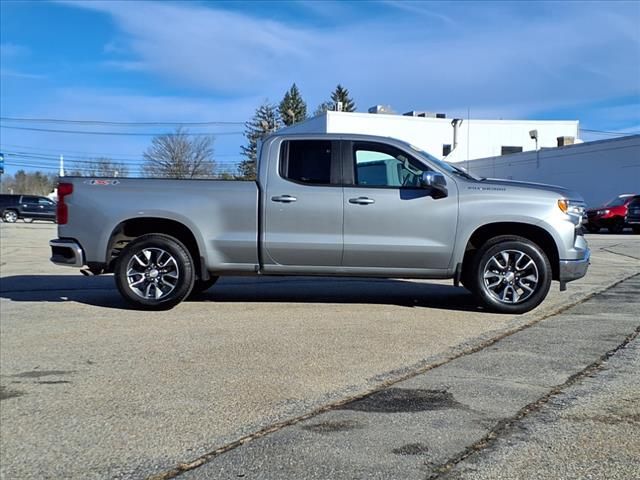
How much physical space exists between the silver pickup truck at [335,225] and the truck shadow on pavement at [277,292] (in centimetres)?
68

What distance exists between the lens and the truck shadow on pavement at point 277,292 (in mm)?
8188

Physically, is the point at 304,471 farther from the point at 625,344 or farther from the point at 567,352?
the point at 625,344

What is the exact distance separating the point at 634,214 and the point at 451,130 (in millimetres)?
Result: 26228

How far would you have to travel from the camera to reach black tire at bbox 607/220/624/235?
27562 millimetres

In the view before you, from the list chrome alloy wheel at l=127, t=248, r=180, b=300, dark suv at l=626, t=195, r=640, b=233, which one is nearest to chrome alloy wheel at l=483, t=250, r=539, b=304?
chrome alloy wheel at l=127, t=248, r=180, b=300

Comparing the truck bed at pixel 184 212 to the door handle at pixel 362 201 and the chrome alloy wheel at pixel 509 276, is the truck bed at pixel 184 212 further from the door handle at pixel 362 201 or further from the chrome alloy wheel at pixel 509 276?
the chrome alloy wheel at pixel 509 276

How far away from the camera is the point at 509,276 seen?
7.28 meters

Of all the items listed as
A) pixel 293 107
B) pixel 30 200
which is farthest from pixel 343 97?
pixel 30 200

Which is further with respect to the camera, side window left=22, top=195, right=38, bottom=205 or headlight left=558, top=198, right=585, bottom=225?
side window left=22, top=195, right=38, bottom=205

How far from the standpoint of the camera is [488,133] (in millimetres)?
53562

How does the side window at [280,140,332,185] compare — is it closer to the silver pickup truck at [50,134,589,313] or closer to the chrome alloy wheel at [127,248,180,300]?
the silver pickup truck at [50,134,589,313]

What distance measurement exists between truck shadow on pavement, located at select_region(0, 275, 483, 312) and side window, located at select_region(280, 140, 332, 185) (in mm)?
1599

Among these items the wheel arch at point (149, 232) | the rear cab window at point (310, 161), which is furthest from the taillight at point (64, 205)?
the rear cab window at point (310, 161)

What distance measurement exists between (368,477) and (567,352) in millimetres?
2921
